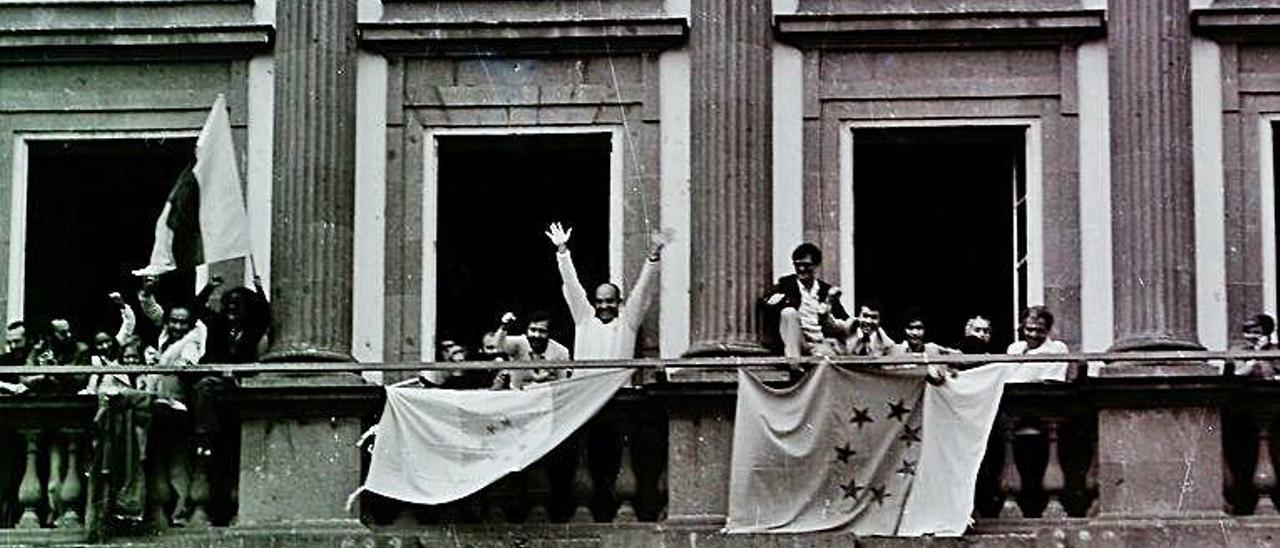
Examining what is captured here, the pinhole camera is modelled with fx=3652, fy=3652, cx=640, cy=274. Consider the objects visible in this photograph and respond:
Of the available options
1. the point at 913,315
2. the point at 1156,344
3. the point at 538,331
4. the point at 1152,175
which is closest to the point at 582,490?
the point at 538,331

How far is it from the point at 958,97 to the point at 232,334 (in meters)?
7.37

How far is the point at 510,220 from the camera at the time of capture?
36.8 metres

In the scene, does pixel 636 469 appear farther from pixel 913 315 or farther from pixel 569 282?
pixel 913 315

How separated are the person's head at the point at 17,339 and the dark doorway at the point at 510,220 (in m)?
3.98

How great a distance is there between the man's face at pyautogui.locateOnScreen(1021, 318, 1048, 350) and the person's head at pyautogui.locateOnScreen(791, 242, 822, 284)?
205 centimetres

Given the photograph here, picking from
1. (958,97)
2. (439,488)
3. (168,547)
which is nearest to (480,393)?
(439,488)

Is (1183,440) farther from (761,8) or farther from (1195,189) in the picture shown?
(761,8)

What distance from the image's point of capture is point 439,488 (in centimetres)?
3384

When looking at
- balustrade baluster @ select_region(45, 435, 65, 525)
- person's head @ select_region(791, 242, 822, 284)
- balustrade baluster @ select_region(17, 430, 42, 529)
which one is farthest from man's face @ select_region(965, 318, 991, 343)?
balustrade baluster @ select_region(17, 430, 42, 529)

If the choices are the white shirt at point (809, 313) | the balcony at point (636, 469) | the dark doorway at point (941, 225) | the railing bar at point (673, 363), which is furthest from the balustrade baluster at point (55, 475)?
the dark doorway at point (941, 225)

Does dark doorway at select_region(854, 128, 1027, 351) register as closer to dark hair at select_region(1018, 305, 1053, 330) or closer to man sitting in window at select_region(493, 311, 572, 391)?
dark hair at select_region(1018, 305, 1053, 330)

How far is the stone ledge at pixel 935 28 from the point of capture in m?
35.2

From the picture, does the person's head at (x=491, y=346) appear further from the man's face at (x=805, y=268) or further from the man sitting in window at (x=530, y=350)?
the man's face at (x=805, y=268)

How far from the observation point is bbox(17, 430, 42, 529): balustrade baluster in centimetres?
3447
